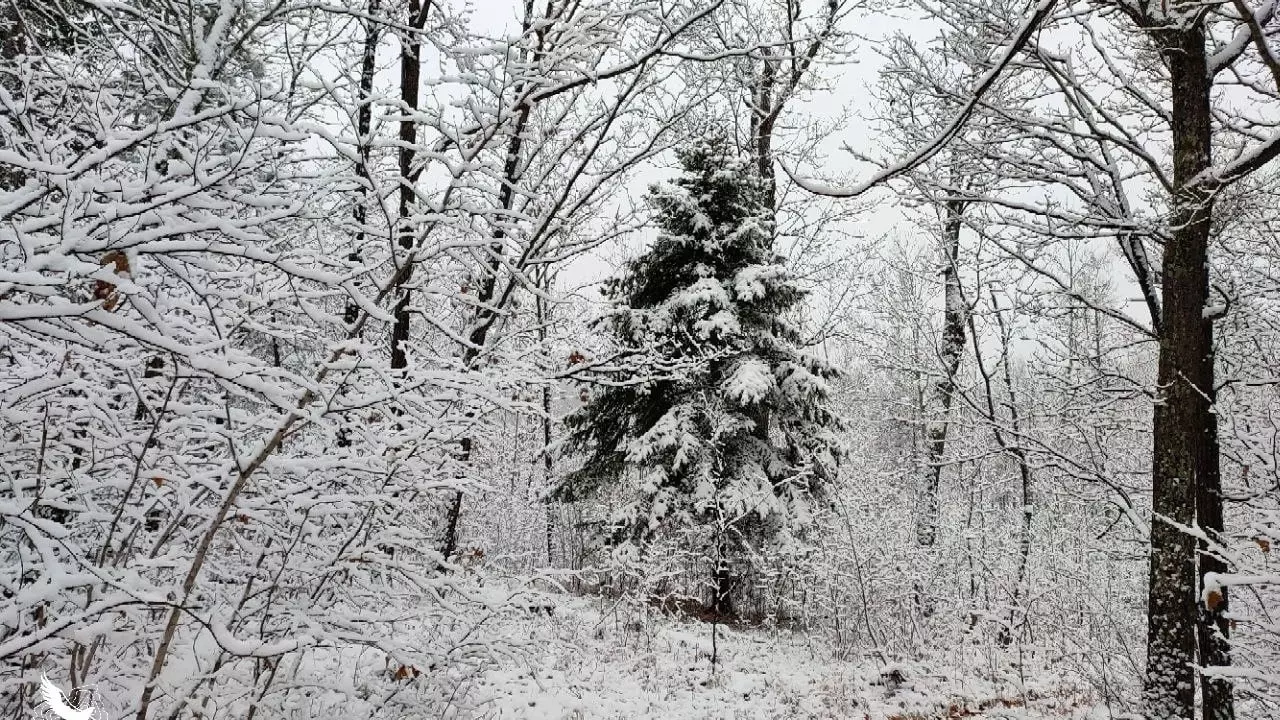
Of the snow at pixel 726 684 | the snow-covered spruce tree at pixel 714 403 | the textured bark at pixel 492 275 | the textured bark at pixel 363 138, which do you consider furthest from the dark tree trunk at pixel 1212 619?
the snow-covered spruce tree at pixel 714 403

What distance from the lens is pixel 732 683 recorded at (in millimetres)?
7426

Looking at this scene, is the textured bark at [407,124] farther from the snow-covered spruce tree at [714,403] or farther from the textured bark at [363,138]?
the snow-covered spruce tree at [714,403]

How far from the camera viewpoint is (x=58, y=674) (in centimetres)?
361

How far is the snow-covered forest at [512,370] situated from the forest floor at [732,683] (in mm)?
69

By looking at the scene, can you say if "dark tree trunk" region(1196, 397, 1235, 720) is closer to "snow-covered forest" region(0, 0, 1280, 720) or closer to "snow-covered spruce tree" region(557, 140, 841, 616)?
"snow-covered forest" region(0, 0, 1280, 720)

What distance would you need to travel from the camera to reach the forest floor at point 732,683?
6387 mm

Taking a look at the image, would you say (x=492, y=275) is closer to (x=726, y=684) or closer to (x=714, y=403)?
(x=726, y=684)

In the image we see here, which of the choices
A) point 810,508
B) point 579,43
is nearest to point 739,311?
point 810,508

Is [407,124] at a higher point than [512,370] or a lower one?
higher

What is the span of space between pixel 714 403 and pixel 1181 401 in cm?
A: 647

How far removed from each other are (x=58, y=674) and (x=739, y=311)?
8.87m

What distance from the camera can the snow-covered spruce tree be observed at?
9.93 meters

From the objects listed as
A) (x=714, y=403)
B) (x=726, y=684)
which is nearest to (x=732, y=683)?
(x=726, y=684)

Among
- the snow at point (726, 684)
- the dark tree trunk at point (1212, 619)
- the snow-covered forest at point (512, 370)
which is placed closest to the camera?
the snow-covered forest at point (512, 370)
